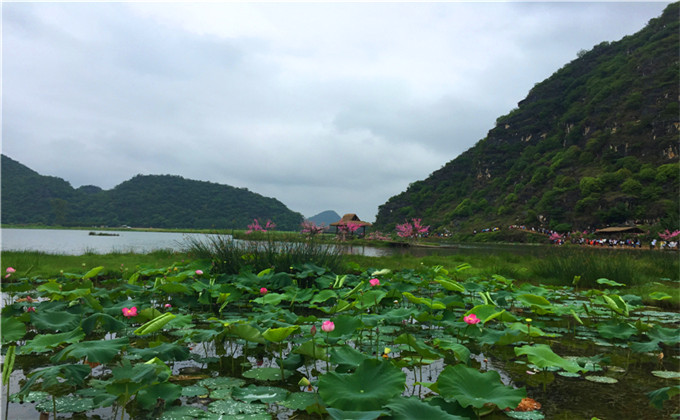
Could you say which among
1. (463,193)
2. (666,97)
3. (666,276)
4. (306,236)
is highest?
(666,97)

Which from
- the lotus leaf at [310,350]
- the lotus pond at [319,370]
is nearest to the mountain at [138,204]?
the lotus pond at [319,370]

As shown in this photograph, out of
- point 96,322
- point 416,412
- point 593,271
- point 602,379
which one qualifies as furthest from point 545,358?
point 593,271

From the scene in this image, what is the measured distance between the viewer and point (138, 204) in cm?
6397

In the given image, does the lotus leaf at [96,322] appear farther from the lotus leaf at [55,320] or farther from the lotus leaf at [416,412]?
the lotus leaf at [416,412]

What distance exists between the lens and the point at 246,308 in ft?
12.4

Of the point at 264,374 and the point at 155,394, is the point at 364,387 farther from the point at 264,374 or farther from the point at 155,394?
the point at 155,394

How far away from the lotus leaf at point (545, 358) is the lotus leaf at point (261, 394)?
1.23 meters

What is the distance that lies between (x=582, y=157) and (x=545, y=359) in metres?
52.4

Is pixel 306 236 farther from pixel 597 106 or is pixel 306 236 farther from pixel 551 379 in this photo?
pixel 597 106

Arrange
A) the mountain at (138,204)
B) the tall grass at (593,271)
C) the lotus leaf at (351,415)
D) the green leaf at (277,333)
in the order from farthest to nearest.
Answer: the mountain at (138,204), the tall grass at (593,271), the green leaf at (277,333), the lotus leaf at (351,415)

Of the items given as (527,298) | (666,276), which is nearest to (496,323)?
(527,298)

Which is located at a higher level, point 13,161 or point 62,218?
point 13,161

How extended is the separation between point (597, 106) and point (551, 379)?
6012 centimetres

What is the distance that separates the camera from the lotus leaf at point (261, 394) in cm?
156
